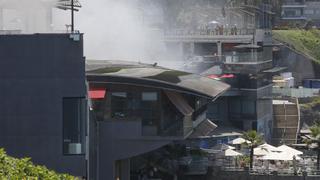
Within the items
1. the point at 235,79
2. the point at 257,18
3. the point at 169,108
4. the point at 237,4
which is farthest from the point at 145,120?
the point at 237,4

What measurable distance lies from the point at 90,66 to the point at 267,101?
58.9 ft

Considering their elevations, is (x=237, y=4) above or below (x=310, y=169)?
above

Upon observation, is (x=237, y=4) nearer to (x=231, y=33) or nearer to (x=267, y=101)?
(x=231, y=33)

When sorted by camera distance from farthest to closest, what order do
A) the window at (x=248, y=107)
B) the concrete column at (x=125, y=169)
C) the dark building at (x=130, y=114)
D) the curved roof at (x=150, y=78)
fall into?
the window at (x=248, y=107), the concrete column at (x=125, y=169), the curved roof at (x=150, y=78), the dark building at (x=130, y=114)

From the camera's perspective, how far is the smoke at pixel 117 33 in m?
60.8

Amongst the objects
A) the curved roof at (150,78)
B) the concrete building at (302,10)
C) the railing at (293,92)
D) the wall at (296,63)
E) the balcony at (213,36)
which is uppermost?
the concrete building at (302,10)

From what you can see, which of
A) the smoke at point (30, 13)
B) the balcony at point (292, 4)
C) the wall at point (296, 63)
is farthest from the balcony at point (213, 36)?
the balcony at point (292, 4)

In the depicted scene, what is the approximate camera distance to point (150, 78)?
33.8 meters

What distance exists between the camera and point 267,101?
5122 cm

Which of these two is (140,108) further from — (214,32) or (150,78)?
(214,32)

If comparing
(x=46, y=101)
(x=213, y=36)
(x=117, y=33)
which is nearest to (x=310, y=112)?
(x=117, y=33)

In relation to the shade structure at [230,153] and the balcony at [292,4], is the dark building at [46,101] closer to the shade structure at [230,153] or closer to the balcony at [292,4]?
the shade structure at [230,153]

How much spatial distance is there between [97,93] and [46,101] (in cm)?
520

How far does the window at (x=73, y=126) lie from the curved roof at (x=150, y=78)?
16.7 feet
